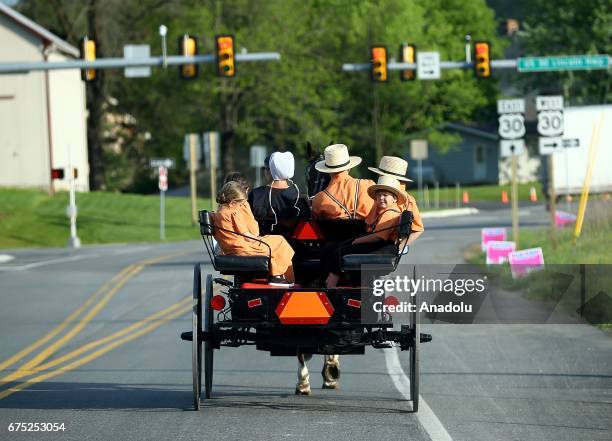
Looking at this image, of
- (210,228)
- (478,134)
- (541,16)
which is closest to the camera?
(210,228)

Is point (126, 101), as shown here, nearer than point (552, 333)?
No

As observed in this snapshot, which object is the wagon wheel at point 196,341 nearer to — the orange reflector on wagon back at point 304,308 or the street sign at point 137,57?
the orange reflector on wagon back at point 304,308

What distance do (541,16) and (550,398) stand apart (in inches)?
2802

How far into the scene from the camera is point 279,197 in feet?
36.6

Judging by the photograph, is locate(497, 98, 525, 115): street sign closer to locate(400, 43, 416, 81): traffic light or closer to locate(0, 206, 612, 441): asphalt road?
locate(0, 206, 612, 441): asphalt road

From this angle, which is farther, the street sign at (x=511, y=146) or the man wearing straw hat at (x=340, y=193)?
the street sign at (x=511, y=146)

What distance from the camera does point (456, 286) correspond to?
10.9 metres

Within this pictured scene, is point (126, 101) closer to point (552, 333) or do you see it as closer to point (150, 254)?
point (150, 254)

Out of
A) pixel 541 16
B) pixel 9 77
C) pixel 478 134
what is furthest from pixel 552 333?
pixel 478 134

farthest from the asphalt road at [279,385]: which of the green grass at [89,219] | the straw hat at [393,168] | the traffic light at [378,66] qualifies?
the green grass at [89,219]

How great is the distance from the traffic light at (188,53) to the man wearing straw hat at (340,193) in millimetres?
23890

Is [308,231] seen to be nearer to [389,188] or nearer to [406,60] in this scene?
[389,188]

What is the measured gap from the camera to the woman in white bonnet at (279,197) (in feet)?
36.4

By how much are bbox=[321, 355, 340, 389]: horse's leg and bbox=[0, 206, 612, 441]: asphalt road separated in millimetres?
177
